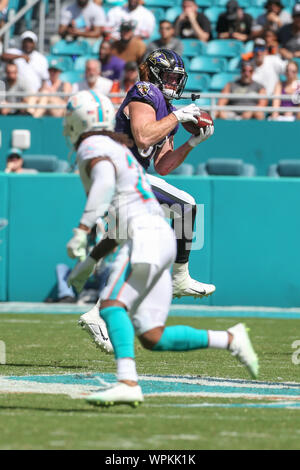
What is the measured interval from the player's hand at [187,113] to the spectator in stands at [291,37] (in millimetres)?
9071

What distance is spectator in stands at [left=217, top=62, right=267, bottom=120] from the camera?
1408 cm

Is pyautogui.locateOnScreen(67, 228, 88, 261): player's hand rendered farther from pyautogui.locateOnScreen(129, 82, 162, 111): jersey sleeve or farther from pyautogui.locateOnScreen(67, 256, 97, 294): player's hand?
pyautogui.locateOnScreen(129, 82, 162, 111): jersey sleeve

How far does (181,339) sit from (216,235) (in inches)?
282

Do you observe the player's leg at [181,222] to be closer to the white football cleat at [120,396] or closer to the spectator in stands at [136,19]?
the white football cleat at [120,396]

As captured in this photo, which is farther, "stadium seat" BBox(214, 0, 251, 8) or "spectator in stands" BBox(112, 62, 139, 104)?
"stadium seat" BBox(214, 0, 251, 8)

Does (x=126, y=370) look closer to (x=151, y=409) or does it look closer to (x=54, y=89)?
(x=151, y=409)

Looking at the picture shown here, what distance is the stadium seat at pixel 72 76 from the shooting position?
51.8 ft

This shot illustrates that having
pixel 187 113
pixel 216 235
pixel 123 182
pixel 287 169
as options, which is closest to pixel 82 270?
pixel 123 182

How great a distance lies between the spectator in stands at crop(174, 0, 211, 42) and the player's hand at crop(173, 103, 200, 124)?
33.1 feet

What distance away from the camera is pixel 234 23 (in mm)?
16266

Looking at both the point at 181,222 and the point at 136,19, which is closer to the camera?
the point at 181,222

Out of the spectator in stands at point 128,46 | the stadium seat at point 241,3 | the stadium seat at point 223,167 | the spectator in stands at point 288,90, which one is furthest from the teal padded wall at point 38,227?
the stadium seat at point 241,3

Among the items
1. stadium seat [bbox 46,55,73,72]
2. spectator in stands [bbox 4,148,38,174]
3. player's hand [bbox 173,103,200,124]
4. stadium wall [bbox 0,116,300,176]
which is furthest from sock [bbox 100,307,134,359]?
stadium seat [bbox 46,55,73,72]

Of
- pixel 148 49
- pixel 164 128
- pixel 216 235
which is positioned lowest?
pixel 216 235
